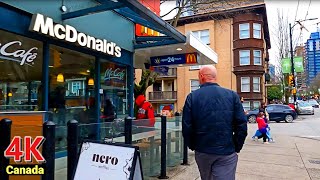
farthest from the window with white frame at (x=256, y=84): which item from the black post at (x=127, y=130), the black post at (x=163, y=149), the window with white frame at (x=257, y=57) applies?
the black post at (x=127, y=130)

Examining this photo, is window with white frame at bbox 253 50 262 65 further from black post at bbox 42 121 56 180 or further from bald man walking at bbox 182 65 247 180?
black post at bbox 42 121 56 180

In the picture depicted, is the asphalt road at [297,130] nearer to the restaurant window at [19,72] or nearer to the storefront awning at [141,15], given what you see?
the storefront awning at [141,15]

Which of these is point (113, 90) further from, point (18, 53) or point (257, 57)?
point (257, 57)

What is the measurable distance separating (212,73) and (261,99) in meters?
30.1

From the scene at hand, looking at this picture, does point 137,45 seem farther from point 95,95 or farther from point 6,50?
point 6,50

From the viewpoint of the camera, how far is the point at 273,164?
8102mm

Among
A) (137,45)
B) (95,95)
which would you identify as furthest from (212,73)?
(137,45)

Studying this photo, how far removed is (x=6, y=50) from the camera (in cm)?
570

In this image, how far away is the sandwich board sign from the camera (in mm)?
3147

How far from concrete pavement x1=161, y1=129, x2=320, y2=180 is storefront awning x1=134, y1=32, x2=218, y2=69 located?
305cm

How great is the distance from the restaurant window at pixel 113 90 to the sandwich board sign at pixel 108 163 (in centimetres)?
514

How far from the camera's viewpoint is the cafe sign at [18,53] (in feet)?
18.6

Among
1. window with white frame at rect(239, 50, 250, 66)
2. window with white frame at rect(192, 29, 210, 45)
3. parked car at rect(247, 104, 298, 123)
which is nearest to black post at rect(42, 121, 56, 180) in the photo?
parked car at rect(247, 104, 298, 123)

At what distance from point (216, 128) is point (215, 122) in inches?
2.7
